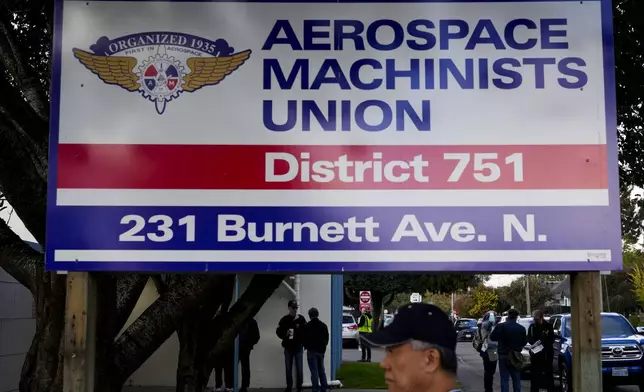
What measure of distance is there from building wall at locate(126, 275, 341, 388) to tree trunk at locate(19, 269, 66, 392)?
8764 millimetres

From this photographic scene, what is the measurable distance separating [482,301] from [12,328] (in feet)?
202

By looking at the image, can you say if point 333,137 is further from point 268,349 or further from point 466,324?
point 466,324

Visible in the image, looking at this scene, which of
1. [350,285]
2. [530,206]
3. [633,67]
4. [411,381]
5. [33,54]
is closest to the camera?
[411,381]

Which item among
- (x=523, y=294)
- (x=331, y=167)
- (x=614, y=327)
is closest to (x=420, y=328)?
(x=331, y=167)

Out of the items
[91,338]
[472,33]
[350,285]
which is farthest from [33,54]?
[350,285]

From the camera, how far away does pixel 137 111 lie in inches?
209

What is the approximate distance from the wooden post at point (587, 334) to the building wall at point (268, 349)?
11025 mm

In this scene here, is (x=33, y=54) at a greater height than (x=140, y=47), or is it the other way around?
(x=33, y=54)

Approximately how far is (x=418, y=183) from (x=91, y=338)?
7.33 feet

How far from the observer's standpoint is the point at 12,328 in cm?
1380

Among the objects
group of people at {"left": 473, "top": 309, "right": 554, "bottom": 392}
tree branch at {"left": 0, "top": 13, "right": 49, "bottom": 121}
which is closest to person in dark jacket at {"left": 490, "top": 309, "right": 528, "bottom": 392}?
group of people at {"left": 473, "top": 309, "right": 554, "bottom": 392}

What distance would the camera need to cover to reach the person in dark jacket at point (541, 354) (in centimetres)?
1515

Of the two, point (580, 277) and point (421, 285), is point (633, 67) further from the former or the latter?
point (421, 285)

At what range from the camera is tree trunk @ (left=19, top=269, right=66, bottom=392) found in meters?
6.83
